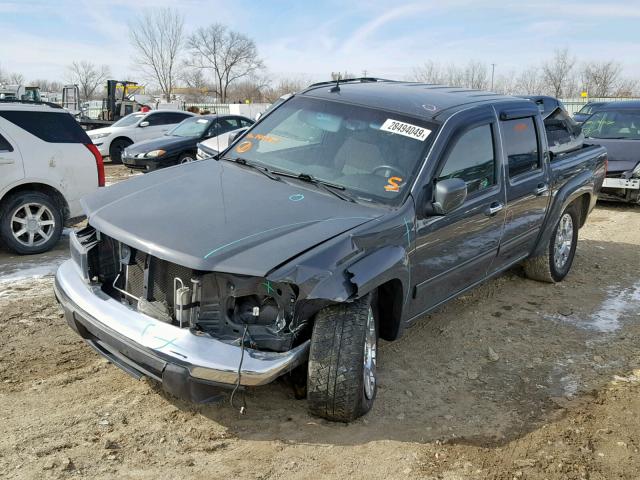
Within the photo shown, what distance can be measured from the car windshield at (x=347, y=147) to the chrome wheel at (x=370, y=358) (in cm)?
78

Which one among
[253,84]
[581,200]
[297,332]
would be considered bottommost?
[297,332]

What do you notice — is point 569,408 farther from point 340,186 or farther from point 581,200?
point 581,200

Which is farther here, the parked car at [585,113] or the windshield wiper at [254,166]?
the parked car at [585,113]

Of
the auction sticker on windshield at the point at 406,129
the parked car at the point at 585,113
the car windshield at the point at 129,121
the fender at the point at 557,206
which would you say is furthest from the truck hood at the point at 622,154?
the car windshield at the point at 129,121

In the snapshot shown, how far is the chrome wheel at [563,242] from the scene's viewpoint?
6.15 m

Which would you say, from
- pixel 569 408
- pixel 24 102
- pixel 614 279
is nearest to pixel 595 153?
pixel 614 279

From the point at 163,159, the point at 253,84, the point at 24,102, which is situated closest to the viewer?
the point at 24,102

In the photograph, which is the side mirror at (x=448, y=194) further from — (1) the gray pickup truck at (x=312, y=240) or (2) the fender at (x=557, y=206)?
(2) the fender at (x=557, y=206)

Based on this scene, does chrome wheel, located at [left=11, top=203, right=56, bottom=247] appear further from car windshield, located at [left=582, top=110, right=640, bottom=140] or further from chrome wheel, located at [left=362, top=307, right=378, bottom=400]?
car windshield, located at [left=582, top=110, right=640, bottom=140]

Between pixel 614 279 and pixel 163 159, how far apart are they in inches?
368

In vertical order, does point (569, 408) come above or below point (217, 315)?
below

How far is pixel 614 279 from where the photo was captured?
21.5 ft

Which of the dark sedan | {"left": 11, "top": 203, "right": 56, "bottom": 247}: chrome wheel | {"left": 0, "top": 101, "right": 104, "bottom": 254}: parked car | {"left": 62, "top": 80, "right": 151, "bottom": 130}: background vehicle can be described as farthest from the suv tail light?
{"left": 62, "top": 80, "right": 151, "bottom": 130}: background vehicle

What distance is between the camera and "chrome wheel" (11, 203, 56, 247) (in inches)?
261
